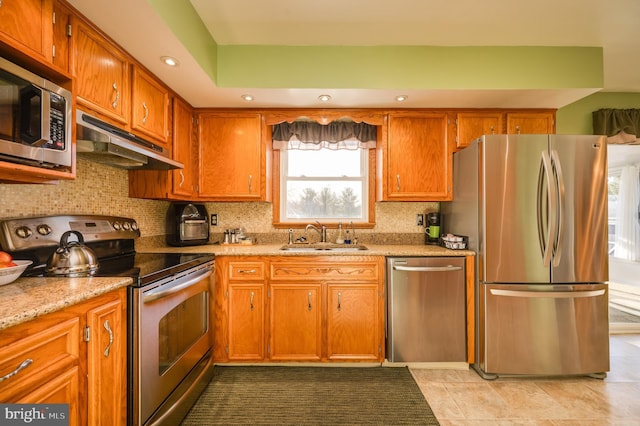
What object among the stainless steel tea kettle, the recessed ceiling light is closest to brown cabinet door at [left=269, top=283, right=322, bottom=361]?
the stainless steel tea kettle

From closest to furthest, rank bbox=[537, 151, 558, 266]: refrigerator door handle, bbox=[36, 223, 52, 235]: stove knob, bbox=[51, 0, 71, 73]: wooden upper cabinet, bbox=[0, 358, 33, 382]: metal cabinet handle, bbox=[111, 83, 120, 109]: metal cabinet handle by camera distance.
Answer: bbox=[0, 358, 33, 382]: metal cabinet handle < bbox=[51, 0, 71, 73]: wooden upper cabinet < bbox=[36, 223, 52, 235]: stove knob < bbox=[111, 83, 120, 109]: metal cabinet handle < bbox=[537, 151, 558, 266]: refrigerator door handle

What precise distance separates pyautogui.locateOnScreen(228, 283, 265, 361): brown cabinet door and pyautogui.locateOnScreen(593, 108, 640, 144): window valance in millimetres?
3744

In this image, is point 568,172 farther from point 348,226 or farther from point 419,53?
point 348,226

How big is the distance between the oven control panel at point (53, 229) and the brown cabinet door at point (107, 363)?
0.61 m

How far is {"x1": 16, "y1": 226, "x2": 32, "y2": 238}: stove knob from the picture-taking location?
1.44m

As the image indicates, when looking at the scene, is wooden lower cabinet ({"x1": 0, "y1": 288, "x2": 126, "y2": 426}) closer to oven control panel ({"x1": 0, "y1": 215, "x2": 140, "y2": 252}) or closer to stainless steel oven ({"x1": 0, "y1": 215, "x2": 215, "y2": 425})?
stainless steel oven ({"x1": 0, "y1": 215, "x2": 215, "y2": 425})

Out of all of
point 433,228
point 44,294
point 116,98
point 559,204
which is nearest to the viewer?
point 44,294

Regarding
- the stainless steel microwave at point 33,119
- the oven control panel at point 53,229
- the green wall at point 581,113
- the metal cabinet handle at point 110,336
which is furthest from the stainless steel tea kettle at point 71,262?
the green wall at point 581,113

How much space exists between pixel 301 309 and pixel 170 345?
3.26 ft

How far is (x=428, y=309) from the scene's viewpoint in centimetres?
233

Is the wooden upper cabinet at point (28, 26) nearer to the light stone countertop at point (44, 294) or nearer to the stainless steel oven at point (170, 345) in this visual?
the light stone countertop at point (44, 294)

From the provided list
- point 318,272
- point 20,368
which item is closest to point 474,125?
point 318,272

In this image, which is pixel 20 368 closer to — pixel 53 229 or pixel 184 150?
pixel 53 229

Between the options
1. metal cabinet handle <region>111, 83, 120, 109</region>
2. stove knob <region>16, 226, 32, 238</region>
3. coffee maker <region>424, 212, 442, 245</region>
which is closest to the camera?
stove knob <region>16, 226, 32, 238</region>
